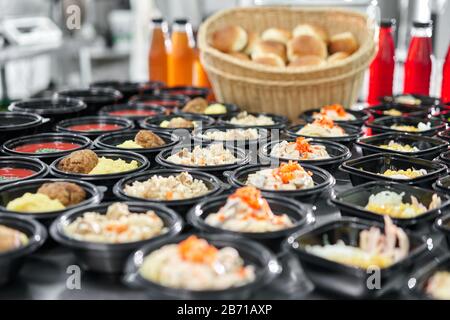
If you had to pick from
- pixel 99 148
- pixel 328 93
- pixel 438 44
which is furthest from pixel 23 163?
pixel 438 44

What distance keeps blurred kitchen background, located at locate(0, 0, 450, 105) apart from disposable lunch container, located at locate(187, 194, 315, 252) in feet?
9.23

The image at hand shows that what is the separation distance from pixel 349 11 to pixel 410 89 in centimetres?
63

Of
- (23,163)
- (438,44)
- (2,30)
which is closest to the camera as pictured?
(23,163)

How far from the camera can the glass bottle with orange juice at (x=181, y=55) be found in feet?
12.8

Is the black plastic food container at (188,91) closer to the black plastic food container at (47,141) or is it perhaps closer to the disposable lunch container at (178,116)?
the disposable lunch container at (178,116)

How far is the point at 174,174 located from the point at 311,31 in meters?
1.92

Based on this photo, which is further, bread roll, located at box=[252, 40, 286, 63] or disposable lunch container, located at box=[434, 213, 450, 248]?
bread roll, located at box=[252, 40, 286, 63]

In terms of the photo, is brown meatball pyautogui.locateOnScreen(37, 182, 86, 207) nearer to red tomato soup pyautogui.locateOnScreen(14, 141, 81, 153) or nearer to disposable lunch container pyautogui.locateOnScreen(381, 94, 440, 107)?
red tomato soup pyautogui.locateOnScreen(14, 141, 81, 153)

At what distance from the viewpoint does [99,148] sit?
2.50 meters

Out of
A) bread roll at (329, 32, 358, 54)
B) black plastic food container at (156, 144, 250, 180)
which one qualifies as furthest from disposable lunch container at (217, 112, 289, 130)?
bread roll at (329, 32, 358, 54)

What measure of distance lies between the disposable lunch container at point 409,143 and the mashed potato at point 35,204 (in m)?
1.32

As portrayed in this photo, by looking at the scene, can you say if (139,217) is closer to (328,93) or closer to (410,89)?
(328,93)

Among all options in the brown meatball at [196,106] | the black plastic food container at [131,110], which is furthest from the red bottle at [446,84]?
the black plastic food container at [131,110]

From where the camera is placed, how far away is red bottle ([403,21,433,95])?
133 inches
